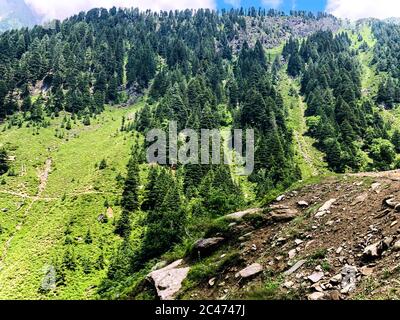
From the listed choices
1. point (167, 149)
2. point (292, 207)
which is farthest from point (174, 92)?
point (292, 207)

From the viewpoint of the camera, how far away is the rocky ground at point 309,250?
17.8 m

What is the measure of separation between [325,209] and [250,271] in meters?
7.03

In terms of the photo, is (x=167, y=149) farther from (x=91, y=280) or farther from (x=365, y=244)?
(x=365, y=244)

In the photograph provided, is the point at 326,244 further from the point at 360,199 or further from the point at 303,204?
the point at 303,204

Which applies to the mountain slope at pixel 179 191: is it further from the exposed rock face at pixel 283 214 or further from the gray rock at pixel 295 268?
the gray rock at pixel 295 268

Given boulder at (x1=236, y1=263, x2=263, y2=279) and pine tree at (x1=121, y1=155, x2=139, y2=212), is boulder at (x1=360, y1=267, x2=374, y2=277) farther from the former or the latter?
pine tree at (x1=121, y1=155, x2=139, y2=212)

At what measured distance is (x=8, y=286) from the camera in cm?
6950

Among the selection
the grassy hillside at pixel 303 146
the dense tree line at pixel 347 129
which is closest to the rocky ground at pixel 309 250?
the grassy hillside at pixel 303 146

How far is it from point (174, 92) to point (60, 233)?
90.3 m

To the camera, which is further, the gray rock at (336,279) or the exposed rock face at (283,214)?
the exposed rock face at (283,214)

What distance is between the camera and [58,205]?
9856cm

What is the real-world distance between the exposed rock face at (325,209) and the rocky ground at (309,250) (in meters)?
0.06

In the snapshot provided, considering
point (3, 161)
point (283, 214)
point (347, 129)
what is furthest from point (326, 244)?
point (347, 129)

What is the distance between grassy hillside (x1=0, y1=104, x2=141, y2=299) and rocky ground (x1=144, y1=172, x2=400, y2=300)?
4536 cm
